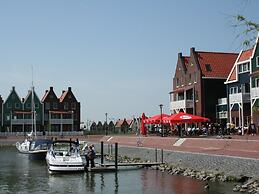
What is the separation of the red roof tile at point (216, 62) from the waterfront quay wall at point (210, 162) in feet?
88.2

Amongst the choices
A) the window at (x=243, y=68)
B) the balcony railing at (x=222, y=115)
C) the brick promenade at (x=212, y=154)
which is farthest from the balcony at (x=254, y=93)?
the brick promenade at (x=212, y=154)

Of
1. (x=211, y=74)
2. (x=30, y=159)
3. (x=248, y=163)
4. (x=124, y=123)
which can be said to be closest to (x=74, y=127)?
(x=124, y=123)

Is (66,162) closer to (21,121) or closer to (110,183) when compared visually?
(110,183)

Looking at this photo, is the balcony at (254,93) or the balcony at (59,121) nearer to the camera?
the balcony at (254,93)

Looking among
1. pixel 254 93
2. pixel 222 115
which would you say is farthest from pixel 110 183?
pixel 222 115

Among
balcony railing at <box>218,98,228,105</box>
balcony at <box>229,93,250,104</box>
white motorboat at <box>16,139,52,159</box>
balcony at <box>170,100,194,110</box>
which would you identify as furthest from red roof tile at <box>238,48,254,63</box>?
white motorboat at <box>16,139,52,159</box>

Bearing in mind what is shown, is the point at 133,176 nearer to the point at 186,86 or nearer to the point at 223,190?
the point at 223,190

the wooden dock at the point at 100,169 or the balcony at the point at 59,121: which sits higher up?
the balcony at the point at 59,121

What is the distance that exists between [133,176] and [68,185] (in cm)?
518

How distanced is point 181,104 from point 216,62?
822 cm

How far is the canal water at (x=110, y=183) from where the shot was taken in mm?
23938

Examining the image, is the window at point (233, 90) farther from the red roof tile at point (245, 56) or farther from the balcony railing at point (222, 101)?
the red roof tile at point (245, 56)

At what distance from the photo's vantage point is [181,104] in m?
66.6

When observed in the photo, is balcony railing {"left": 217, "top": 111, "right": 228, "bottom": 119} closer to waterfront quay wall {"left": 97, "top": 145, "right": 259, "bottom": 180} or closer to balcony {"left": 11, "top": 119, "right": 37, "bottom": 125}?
waterfront quay wall {"left": 97, "top": 145, "right": 259, "bottom": 180}
